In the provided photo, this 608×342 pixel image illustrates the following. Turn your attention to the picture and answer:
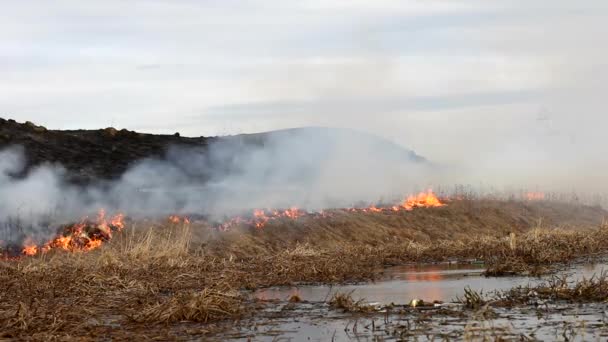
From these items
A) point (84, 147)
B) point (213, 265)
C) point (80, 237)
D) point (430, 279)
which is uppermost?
point (84, 147)

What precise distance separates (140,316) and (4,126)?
28546 millimetres

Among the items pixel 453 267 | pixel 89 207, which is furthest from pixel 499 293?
pixel 89 207

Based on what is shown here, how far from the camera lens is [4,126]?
35781 millimetres

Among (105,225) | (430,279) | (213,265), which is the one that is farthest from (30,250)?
(430,279)

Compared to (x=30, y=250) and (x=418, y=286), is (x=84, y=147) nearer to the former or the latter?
(x=30, y=250)

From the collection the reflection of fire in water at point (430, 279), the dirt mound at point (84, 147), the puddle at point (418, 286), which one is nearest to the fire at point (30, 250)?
the puddle at point (418, 286)

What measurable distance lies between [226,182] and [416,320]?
23.9 metres

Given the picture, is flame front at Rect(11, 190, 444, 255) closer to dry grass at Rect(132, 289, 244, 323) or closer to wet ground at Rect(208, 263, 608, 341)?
wet ground at Rect(208, 263, 608, 341)

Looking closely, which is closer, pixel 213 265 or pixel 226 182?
pixel 213 265

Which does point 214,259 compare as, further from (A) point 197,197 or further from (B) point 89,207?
(A) point 197,197

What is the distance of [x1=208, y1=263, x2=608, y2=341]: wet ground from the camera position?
8180 mm

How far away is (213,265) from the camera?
16250 millimetres

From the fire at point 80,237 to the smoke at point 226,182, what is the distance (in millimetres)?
601

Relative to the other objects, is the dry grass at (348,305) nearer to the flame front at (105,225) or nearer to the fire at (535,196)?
the flame front at (105,225)
